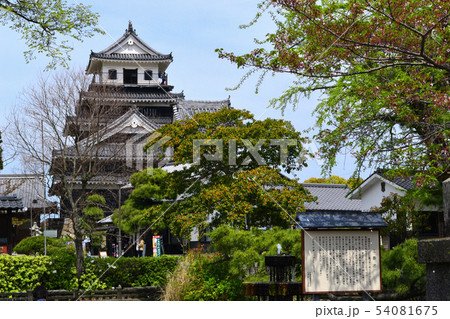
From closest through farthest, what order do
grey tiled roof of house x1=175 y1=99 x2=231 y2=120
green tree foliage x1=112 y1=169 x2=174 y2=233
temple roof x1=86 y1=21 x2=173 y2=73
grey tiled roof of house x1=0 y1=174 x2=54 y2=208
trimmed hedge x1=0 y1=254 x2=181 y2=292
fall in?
trimmed hedge x1=0 y1=254 x2=181 y2=292
green tree foliage x1=112 y1=169 x2=174 y2=233
grey tiled roof of house x1=0 y1=174 x2=54 y2=208
grey tiled roof of house x1=175 y1=99 x2=231 y2=120
temple roof x1=86 y1=21 x2=173 y2=73

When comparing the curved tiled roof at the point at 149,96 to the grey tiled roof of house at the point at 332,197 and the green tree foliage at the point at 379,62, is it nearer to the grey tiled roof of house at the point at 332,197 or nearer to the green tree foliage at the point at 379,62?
the grey tiled roof of house at the point at 332,197

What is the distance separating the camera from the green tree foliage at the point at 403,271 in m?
9.80

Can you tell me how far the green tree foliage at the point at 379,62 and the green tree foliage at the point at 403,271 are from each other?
4.53 ft

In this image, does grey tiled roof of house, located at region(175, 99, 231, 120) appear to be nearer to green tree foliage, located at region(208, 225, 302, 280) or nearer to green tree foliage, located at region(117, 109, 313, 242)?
green tree foliage, located at region(117, 109, 313, 242)

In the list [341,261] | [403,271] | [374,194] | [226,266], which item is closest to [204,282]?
[226,266]

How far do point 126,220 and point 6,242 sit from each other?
5457mm

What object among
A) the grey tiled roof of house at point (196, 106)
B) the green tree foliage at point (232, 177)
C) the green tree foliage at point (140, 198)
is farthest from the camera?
the grey tiled roof of house at point (196, 106)

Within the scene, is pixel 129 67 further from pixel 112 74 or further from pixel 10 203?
pixel 10 203

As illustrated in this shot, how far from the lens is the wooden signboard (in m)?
8.91

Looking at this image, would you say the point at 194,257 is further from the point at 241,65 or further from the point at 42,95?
the point at 42,95

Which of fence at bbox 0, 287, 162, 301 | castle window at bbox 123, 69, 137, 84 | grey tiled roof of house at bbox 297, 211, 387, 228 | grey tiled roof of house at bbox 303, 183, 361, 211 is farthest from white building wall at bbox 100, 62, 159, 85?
grey tiled roof of house at bbox 297, 211, 387, 228

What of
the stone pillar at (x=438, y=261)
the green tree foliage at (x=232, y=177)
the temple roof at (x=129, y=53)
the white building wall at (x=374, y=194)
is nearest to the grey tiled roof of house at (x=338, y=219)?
the stone pillar at (x=438, y=261)

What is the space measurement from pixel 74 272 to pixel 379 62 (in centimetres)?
1164

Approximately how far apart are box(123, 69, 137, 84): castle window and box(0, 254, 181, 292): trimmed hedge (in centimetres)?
2837
